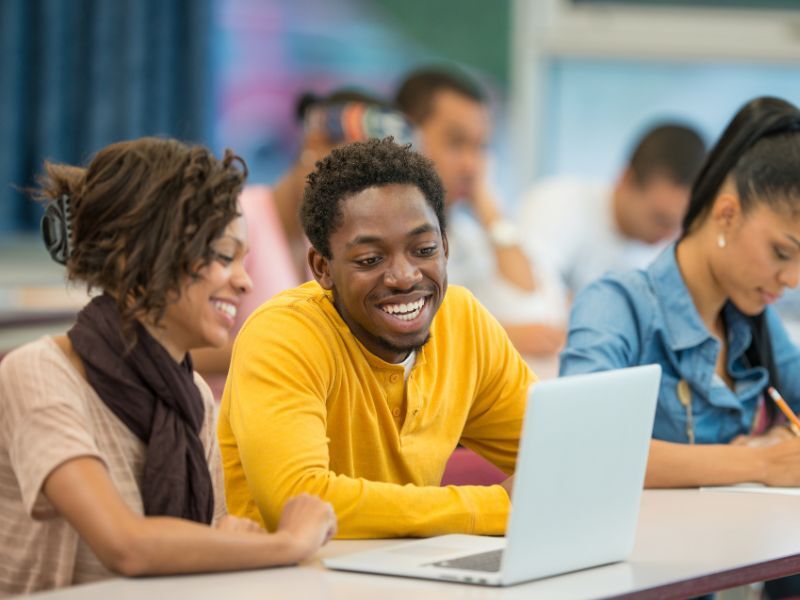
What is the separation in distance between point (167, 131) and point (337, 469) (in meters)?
2.66

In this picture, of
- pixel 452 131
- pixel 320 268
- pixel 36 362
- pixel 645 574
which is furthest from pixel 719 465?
pixel 452 131

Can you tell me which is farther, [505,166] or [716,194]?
[505,166]

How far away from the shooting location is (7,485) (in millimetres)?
1522

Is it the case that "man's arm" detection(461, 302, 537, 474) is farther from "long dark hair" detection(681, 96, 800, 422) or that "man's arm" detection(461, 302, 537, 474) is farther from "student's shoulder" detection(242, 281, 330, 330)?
"long dark hair" detection(681, 96, 800, 422)

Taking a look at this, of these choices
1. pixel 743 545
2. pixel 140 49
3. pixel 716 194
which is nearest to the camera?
pixel 743 545

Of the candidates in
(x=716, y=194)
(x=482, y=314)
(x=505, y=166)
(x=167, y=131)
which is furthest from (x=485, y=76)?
(x=482, y=314)

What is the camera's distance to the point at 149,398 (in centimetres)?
154

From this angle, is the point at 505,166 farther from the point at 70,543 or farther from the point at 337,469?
the point at 70,543

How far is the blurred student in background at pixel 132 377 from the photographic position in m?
1.44

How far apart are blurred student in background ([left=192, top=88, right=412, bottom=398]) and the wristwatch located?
1089 millimetres

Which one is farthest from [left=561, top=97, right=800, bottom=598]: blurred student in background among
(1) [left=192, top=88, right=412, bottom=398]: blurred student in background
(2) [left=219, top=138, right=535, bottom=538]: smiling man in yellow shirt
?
(1) [left=192, top=88, right=412, bottom=398]: blurred student in background

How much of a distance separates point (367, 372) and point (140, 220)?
0.45 metres

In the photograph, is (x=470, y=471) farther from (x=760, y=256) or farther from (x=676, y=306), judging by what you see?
(x=760, y=256)

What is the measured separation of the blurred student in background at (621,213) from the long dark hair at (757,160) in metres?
2.19
